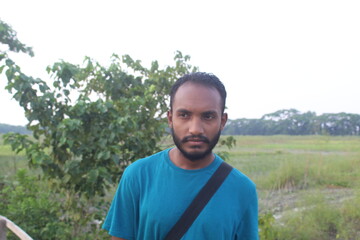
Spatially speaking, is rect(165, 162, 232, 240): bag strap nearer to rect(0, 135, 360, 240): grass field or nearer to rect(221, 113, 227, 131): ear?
rect(221, 113, 227, 131): ear

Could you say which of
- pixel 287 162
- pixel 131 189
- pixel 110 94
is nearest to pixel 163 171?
pixel 131 189

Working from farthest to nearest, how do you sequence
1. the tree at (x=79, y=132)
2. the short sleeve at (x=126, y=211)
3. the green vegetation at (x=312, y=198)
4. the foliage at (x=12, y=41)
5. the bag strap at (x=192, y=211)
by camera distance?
the foliage at (x=12, y=41), the green vegetation at (x=312, y=198), the tree at (x=79, y=132), the short sleeve at (x=126, y=211), the bag strap at (x=192, y=211)

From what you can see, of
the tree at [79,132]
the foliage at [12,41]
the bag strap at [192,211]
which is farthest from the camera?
the foliage at [12,41]

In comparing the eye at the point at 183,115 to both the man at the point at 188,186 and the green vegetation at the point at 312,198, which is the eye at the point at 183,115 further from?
the green vegetation at the point at 312,198

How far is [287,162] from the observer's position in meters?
8.81

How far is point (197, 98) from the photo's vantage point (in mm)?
1336

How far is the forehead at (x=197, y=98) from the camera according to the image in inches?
52.4

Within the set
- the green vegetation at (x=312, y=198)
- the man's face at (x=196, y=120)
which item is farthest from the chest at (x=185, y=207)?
the green vegetation at (x=312, y=198)

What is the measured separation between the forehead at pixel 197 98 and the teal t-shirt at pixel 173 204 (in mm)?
207

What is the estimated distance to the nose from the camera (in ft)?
4.25

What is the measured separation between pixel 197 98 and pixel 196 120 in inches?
3.3

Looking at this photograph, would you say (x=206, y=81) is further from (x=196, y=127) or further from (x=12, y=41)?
(x=12, y=41)

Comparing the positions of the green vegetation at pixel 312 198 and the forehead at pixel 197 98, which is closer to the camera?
the forehead at pixel 197 98

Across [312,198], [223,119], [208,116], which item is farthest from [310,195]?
[208,116]
